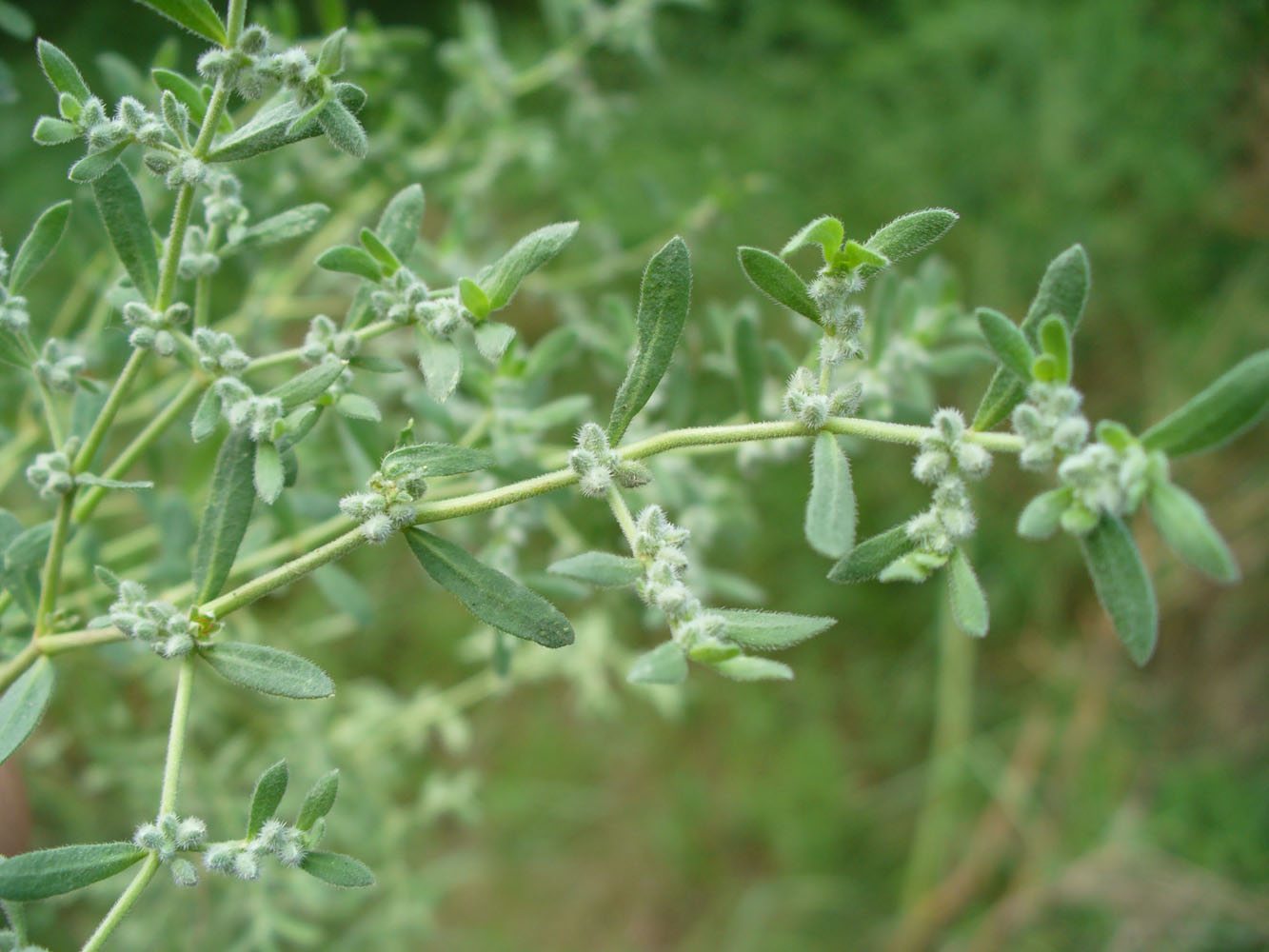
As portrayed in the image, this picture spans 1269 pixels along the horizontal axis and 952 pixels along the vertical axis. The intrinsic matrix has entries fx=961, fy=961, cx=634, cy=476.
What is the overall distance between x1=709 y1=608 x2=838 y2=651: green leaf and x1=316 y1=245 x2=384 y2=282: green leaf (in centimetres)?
48

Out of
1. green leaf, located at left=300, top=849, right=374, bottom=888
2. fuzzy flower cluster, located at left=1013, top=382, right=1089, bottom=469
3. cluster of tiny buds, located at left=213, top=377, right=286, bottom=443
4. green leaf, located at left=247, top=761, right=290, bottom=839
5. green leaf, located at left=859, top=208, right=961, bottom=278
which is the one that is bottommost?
green leaf, located at left=300, top=849, right=374, bottom=888

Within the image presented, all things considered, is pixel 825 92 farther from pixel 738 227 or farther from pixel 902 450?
pixel 902 450

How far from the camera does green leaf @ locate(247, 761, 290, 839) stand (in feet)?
2.78

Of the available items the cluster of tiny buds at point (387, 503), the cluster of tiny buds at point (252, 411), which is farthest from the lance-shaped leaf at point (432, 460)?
the cluster of tiny buds at point (252, 411)

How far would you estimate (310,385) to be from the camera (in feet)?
2.88

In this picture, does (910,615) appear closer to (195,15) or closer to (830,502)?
(830,502)

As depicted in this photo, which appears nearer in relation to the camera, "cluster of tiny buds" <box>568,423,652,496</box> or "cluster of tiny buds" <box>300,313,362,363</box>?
"cluster of tiny buds" <box>568,423,652,496</box>

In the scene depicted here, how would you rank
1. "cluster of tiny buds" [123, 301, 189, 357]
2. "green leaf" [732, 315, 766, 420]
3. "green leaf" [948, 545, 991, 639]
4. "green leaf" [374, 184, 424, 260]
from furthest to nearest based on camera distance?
1. "green leaf" [732, 315, 766, 420]
2. "green leaf" [374, 184, 424, 260]
3. "cluster of tiny buds" [123, 301, 189, 357]
4. "green leaf" [948, 545, 991, 639]

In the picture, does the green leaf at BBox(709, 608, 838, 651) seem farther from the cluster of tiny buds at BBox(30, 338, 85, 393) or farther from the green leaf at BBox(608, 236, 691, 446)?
the cluster of tiny buds at BBox(30, 338, 85, 393)

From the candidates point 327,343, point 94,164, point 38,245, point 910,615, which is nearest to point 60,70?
point 94,164

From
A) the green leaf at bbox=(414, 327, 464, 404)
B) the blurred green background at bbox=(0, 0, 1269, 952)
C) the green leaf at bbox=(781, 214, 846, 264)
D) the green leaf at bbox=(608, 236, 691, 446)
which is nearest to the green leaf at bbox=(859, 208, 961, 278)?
the green leaf at bbox=(781, 214, 846, 264)

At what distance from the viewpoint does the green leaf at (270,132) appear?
81 cm

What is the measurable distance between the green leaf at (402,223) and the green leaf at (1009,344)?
582 millimetres

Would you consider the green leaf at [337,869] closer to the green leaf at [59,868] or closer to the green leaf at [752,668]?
the green leaf at [59,868]
